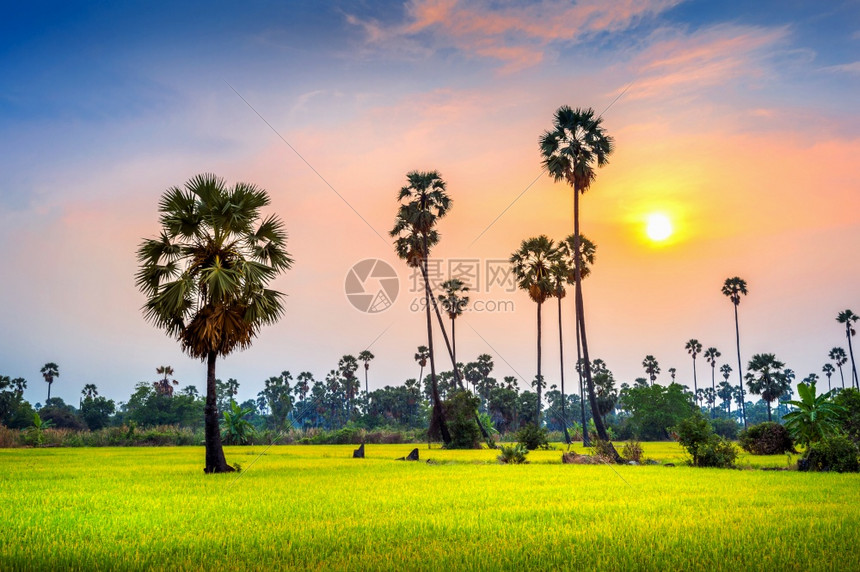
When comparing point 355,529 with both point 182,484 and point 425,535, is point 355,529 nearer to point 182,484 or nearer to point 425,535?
point 425,535

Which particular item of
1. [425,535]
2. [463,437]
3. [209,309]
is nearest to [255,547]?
[425,535]

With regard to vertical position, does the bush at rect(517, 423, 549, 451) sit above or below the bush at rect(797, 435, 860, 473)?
below

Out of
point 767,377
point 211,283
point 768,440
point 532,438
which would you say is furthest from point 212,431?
point 767,377

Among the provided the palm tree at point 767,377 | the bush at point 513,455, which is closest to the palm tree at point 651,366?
the palm tree at point 767,377

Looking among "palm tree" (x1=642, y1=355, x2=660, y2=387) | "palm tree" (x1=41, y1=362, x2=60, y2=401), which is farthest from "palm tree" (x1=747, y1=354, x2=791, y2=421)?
"palm tree" (x1=41, y1=362, x2=60, y2=401)

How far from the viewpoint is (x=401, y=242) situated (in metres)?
57.5

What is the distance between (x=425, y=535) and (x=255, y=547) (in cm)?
307

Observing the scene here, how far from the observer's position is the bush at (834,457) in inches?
961

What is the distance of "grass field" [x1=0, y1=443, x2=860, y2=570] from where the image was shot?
8891 millimetres

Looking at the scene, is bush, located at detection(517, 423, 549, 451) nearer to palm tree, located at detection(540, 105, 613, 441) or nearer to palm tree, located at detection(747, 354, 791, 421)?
palm tree, located at detection(540, 105, 613, 441)

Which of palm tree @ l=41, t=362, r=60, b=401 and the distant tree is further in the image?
palm tree @ l=41, t=362, r=60, b=401

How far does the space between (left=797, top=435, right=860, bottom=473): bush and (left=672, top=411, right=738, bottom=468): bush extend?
336 cm

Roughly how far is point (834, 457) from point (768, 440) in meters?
18.2

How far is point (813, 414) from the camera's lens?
107 feet
